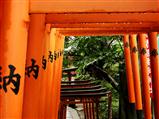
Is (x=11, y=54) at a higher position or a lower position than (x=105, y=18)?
lower

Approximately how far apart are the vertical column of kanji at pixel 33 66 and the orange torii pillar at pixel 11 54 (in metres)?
0.35

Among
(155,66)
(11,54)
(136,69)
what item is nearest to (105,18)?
(11,54)

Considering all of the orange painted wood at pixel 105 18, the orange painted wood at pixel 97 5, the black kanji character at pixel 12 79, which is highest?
the orange painted wood at pixel 105 18

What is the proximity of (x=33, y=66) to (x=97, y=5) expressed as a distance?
0.55 meters

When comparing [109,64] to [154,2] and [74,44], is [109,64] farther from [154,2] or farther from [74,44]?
[154,2]

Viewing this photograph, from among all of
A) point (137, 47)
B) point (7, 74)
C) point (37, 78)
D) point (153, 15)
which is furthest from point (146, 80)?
point (7, 74)

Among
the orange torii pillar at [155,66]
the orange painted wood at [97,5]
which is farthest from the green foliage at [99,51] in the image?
the orange painted wood at [97,5]

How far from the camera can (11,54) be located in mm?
1089

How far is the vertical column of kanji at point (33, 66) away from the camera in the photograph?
1466mm

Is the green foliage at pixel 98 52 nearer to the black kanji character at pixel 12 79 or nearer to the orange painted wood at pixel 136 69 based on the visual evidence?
the orange painted wood at pixel 136 69

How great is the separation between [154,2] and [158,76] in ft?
6.78

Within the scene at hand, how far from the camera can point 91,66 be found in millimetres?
6527

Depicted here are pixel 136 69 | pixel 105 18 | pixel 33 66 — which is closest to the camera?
pixel 33 66

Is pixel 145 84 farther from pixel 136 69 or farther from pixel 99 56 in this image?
pixel 99 56
